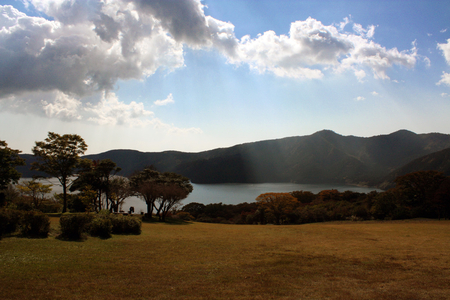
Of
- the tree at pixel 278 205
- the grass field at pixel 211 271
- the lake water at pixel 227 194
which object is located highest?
the grass field at pixel 211 271

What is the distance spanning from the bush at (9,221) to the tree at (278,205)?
95.2ft

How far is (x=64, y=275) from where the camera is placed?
228 inches

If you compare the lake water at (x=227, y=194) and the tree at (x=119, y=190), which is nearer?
Answer: the tree at (x=119, y=190)

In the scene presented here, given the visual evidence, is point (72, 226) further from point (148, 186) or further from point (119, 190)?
point (119, 190)

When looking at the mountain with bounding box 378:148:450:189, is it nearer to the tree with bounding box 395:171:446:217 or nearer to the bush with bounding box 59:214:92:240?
the tree with bounding box 395:171:446:217

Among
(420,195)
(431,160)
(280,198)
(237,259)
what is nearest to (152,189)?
(280,198)

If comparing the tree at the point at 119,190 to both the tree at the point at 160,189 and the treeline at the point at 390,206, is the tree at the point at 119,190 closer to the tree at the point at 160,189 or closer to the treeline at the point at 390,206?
the tree at the point at 160,189

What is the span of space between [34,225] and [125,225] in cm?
442

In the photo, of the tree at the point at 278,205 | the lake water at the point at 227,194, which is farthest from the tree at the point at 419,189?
the lake water at the point at 227,194

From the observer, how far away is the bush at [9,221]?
8.59 metres

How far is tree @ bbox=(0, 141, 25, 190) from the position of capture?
66.0ft

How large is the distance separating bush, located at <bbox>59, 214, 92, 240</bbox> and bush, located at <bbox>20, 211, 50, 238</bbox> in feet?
1.82

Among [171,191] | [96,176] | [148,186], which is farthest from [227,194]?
A: [148,186]

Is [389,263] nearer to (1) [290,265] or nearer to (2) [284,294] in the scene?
(1) [290,265]
